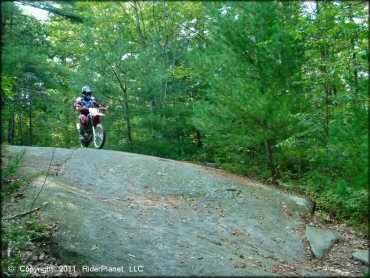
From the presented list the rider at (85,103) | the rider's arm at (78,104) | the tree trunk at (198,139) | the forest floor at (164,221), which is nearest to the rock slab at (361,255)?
the forest floor at (164,221)

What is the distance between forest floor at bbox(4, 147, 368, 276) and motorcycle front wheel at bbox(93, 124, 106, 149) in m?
0.85

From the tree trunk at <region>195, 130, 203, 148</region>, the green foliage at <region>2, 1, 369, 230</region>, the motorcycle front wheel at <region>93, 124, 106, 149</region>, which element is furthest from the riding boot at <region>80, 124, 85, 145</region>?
the tree trunk at <region>195, 130, 203, 148</region>

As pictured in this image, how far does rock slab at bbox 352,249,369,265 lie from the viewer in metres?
5.64

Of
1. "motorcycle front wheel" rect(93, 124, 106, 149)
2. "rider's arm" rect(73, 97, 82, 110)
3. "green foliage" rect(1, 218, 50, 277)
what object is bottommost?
"green foliage" rect(1, 218, 50, 277)

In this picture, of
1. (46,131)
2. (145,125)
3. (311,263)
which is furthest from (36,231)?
(46,131)

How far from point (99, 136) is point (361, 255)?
7904 mm

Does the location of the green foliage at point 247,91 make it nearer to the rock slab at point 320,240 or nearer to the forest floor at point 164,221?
the rock slab at point 320,240

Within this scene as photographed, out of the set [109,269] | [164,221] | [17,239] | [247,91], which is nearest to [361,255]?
[164,221]

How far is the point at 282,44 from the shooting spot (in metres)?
8.41

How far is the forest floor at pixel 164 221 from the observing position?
445 centimetres

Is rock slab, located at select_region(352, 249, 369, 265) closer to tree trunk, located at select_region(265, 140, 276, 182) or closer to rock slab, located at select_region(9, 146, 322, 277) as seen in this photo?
rock slab, located at select_region(9, 146, 322, 277)

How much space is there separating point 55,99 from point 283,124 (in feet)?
32.1

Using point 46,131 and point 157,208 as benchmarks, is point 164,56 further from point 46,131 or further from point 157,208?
point 157,208

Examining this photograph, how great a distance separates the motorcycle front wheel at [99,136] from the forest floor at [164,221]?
85cm
